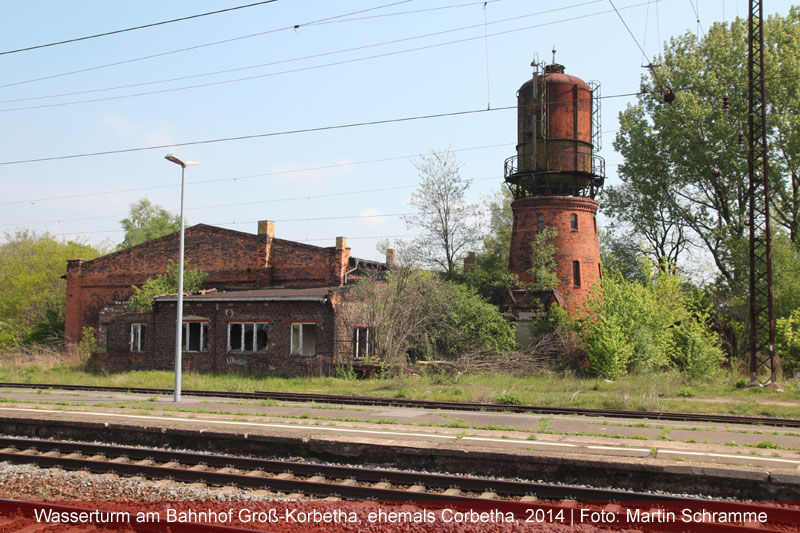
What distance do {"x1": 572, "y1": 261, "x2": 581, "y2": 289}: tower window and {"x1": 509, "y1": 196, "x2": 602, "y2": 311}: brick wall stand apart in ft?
0.32

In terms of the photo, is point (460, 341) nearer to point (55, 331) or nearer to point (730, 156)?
point (730, 156)

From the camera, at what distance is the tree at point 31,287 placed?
38594mm

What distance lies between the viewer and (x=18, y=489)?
852 cm

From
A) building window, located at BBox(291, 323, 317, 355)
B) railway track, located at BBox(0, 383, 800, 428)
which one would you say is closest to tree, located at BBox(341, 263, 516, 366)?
building window, located at BBox(291, 323, 317, 355)

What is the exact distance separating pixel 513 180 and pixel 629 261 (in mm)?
16777

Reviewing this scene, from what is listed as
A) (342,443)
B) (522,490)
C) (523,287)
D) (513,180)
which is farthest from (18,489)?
(513,180)

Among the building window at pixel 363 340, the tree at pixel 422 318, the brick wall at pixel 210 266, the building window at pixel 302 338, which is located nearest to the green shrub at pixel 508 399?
the tree at pixel 422 318

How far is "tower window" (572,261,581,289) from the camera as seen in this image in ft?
92.9

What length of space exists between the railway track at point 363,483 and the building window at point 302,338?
1341 cm

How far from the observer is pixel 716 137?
34594 millimetres

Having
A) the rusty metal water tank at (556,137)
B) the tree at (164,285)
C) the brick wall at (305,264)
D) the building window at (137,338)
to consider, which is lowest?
the building window at (137,338)

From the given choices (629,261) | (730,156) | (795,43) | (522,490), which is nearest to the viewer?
(522,490)

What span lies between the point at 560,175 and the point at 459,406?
15.8 meters

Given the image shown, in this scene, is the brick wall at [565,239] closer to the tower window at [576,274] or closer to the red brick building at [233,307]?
the tower window at [576,274]
